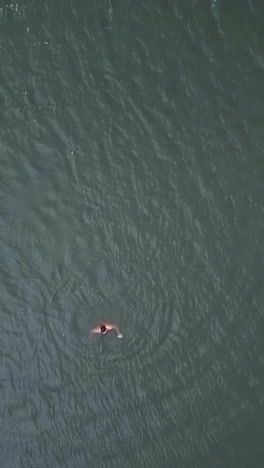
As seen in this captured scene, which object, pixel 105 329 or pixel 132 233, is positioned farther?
pixel 132 233

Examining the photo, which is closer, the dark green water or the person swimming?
the dark green water

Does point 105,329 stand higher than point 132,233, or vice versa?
point 132,233

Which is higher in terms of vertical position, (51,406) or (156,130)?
(156,130)

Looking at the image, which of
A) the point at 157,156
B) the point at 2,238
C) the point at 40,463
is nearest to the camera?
the point at 40,463

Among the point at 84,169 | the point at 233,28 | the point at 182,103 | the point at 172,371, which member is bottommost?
the point at 172,371

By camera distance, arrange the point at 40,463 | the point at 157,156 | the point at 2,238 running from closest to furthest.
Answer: the point at 40,463, the point at 2,238, the point at 157,156

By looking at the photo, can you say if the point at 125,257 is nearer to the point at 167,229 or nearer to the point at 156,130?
the point at 167,229

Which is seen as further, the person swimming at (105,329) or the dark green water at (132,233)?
the person swimming at (105,329)

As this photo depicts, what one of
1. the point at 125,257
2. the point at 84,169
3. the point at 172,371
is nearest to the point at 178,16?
the point at 84,169
